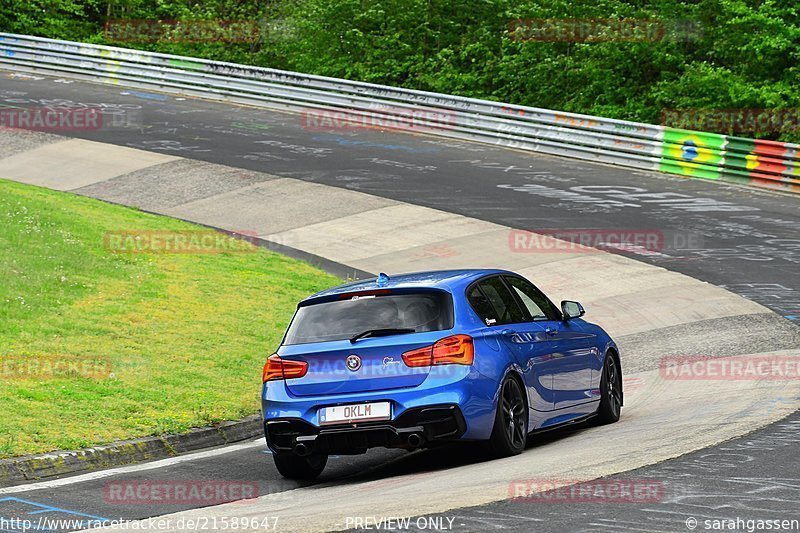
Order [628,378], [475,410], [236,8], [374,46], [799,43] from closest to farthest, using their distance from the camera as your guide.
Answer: [475,410]
[628,378]
[799,43]
[374,46]
[236,8]

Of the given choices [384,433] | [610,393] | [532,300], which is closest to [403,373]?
[384,433]

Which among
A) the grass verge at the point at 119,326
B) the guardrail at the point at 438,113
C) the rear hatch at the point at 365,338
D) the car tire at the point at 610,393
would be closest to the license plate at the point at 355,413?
the rear hatch at the point at 365,338

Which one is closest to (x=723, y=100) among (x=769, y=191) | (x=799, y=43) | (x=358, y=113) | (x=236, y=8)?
(x=799, y=43)

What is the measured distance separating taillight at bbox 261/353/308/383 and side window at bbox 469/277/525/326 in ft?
4.60

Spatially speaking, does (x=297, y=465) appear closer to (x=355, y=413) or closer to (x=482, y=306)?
(x=355, y=413)

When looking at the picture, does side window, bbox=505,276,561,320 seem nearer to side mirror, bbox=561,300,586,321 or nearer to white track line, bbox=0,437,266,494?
side mirror, bbox=561,300,586,321

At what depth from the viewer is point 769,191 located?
25.2 m

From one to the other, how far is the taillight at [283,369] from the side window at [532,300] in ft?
7.10

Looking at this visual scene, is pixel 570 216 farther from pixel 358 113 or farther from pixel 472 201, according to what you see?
pixel 358 113

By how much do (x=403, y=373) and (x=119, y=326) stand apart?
22.0ft

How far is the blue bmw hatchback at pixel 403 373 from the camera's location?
29.0 feet

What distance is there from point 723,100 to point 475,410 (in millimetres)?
24572

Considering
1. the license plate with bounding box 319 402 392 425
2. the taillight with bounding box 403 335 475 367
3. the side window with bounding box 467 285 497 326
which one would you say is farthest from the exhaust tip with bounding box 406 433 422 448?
the side window with bounding box 467 285 497 326

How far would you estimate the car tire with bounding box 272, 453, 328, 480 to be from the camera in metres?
9.38
